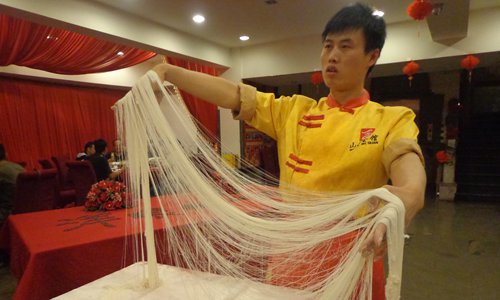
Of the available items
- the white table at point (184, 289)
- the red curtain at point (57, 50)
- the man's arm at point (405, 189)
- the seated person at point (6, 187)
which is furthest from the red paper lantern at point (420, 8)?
the seated person at point (6, 187)

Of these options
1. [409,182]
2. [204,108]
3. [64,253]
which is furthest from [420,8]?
[204,108]

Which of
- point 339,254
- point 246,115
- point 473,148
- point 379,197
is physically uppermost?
point 246,115

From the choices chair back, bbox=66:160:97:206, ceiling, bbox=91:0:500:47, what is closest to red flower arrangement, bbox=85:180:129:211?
chair back, bbox=66:160:97:206

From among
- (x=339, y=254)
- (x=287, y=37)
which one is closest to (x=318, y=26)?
(x=287, y=37)

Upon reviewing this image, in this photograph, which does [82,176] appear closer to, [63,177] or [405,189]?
[63,177]

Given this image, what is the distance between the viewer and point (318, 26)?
16.5 ft

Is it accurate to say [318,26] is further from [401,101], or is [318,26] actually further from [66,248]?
[66,248]

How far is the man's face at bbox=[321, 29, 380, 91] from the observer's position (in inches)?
29.7

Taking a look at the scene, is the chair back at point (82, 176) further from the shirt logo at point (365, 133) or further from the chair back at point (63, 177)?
the shirt logo at point (365, 133)

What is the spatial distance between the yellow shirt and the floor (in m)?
2.10

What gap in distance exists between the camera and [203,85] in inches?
33.9

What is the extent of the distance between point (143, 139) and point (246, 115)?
0.27 meters

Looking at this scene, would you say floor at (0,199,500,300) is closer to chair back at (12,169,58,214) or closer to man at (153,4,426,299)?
chair back at (12,169,58,214)

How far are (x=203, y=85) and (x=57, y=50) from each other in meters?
4.94
